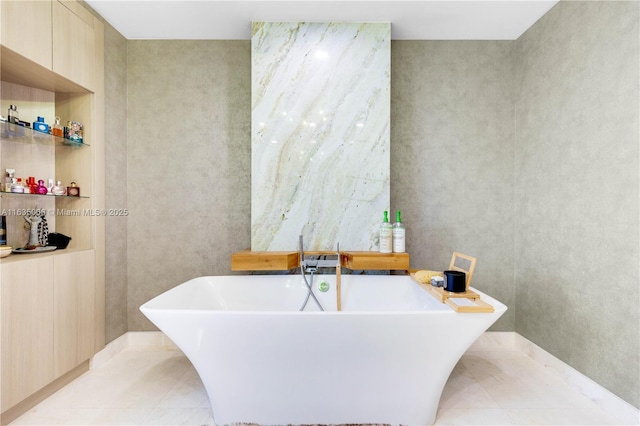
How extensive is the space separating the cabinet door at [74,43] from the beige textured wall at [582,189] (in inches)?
122

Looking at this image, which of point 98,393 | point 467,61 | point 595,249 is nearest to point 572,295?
point 595,249

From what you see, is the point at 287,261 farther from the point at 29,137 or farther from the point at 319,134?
the point at 29,137

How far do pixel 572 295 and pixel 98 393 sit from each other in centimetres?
291

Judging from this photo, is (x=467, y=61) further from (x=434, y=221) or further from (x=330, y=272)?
(x=330, y=272)

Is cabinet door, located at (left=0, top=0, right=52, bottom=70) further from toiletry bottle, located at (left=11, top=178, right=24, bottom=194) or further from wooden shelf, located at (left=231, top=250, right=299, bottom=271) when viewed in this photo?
wooden shelf, located at (left=231, top=250, right=299, bottom=271)

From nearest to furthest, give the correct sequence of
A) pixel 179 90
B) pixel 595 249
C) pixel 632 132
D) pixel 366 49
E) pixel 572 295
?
pixel 632 132, pixel 595 249, pixel 572 295, pixel 366 49, pixel 179 90

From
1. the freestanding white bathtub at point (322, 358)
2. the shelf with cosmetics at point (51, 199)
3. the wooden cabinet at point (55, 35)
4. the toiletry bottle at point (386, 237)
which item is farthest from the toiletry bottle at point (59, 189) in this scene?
the toiletry bottle at point (386, 237)

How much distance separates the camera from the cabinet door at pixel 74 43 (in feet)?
5.98

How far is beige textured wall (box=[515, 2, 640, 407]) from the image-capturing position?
157cm

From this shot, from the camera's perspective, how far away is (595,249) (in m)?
1.75

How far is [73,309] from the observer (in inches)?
75.3

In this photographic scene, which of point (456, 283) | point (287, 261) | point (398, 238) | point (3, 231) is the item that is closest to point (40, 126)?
point (3, 231)

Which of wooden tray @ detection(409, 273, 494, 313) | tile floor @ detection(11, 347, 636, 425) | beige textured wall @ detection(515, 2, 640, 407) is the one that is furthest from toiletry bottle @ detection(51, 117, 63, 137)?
beige textured wall @ detection(515, 2, 640, 407)

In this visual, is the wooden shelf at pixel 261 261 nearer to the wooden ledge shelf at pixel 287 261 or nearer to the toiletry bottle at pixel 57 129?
the wooden ledge shelf at pixel 287 261
